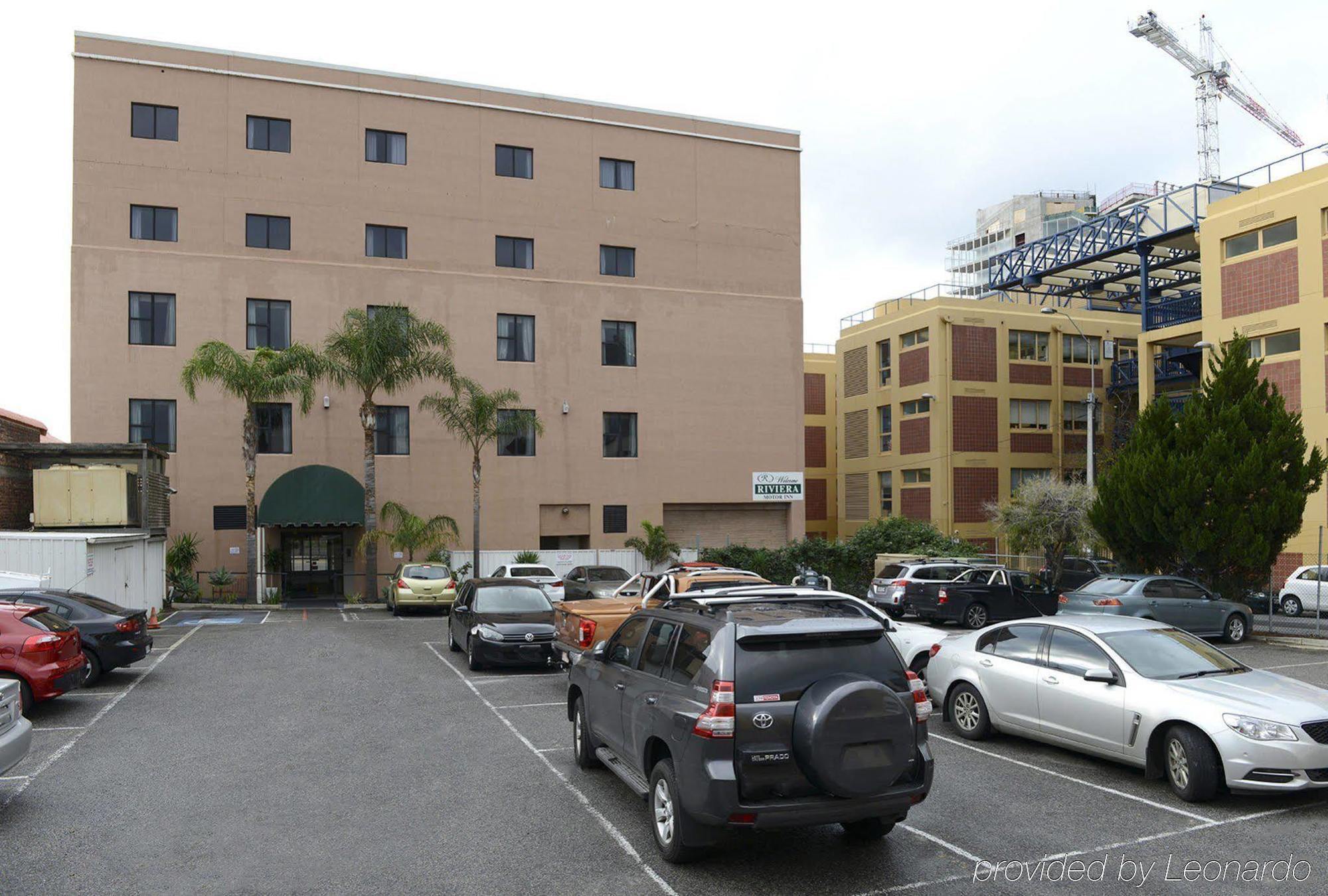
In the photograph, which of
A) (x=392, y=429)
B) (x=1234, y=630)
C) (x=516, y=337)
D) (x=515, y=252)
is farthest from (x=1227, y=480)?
(x=392, y=429)

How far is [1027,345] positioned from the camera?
159ft

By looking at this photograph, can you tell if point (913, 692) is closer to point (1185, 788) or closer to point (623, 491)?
point (1185, 788)

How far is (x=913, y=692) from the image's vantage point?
6.95 metres

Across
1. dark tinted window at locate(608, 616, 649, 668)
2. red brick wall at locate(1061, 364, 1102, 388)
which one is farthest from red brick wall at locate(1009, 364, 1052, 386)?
dark tinted window at locate(608, 616, 649, 668)

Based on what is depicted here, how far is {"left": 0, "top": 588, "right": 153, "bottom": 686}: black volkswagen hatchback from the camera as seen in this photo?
1470cm

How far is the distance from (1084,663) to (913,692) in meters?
3.93

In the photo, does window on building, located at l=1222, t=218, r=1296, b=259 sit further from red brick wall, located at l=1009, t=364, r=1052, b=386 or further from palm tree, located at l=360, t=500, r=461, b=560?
palm tree, located at l=360, t=500, r=461, b=560

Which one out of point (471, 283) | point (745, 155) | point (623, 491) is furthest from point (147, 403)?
point (745, 155)

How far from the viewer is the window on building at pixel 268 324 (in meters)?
34.4

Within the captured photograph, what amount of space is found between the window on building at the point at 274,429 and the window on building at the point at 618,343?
11.7 metres

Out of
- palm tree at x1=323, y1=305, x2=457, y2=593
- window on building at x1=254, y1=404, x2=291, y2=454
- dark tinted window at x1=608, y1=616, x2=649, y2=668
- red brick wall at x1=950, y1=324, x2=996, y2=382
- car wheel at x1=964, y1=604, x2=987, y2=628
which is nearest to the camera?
dark tinted window at x1=608, y1=616, x2=649, y2=668

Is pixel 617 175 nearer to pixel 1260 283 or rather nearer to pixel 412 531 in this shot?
pixel 412 531

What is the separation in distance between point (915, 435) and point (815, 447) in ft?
37.7

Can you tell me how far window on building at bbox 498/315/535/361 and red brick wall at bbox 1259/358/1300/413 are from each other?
81.9 ft
